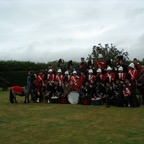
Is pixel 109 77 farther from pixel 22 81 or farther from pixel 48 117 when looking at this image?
pixel 22 81

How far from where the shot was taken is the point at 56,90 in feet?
55.6

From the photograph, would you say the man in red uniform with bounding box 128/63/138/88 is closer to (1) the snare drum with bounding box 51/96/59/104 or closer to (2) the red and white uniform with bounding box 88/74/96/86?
(2) the red and white uniform with bounding box 88/74/96/86

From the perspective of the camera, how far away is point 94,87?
621 inches

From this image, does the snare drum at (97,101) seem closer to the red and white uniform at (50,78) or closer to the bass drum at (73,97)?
the bass drum at (73,97)

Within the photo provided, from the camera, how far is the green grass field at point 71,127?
816cm

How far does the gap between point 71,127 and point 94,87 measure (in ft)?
20.4

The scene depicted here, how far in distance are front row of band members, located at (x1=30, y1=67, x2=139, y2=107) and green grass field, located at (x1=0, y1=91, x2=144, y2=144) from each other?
1900mm

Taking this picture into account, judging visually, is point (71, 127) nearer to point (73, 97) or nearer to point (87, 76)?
point (73, 97)

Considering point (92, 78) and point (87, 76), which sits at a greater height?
point (87, 76)

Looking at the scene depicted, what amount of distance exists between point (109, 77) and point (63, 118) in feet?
15.8

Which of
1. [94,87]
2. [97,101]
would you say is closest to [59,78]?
[94,87]

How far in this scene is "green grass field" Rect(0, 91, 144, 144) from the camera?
8.16 meters

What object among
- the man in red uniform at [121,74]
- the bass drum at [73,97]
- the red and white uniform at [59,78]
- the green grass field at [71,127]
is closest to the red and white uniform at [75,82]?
the bass drum at [73,97]

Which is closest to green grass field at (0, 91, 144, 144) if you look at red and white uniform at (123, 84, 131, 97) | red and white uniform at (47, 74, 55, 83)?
red and white uniform at (123, 84, 131, 97)
